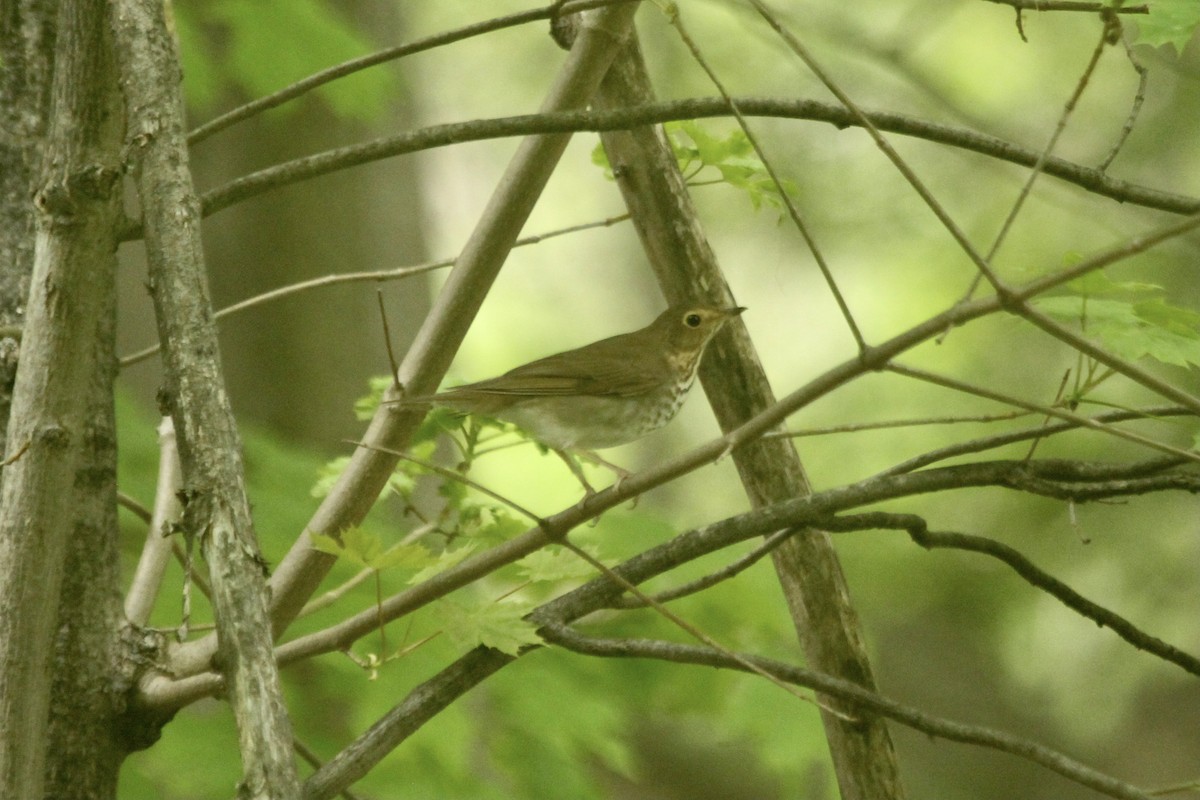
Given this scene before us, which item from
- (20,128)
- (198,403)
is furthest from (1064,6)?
(20,128)

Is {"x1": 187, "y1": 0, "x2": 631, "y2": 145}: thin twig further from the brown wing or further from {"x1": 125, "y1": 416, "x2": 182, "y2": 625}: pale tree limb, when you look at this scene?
the brown wing

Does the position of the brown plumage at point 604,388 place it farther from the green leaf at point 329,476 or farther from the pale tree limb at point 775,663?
the pale tree limb at point 775,663

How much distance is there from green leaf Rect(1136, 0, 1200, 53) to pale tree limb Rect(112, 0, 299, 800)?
4.66ft

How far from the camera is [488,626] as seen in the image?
1.77 m

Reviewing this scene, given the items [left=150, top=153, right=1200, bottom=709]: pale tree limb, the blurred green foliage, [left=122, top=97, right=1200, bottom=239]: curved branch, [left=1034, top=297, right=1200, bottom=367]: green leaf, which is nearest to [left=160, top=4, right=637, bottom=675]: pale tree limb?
[left=150, top=153, right=1200, bottom=709]: pale tree limb

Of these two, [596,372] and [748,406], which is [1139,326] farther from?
[596,372]

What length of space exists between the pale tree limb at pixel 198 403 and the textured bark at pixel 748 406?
105 cm

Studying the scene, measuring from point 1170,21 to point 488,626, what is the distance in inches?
53.9

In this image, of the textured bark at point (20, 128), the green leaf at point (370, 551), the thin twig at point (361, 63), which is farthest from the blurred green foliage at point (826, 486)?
the textured bark at point (20, 128)

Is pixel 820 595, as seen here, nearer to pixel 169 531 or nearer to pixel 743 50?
pixel 169 531

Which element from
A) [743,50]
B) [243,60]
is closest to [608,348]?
[243,60]

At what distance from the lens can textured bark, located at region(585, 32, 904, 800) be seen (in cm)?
217

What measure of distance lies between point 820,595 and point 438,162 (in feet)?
39.4

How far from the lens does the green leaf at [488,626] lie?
175cm
